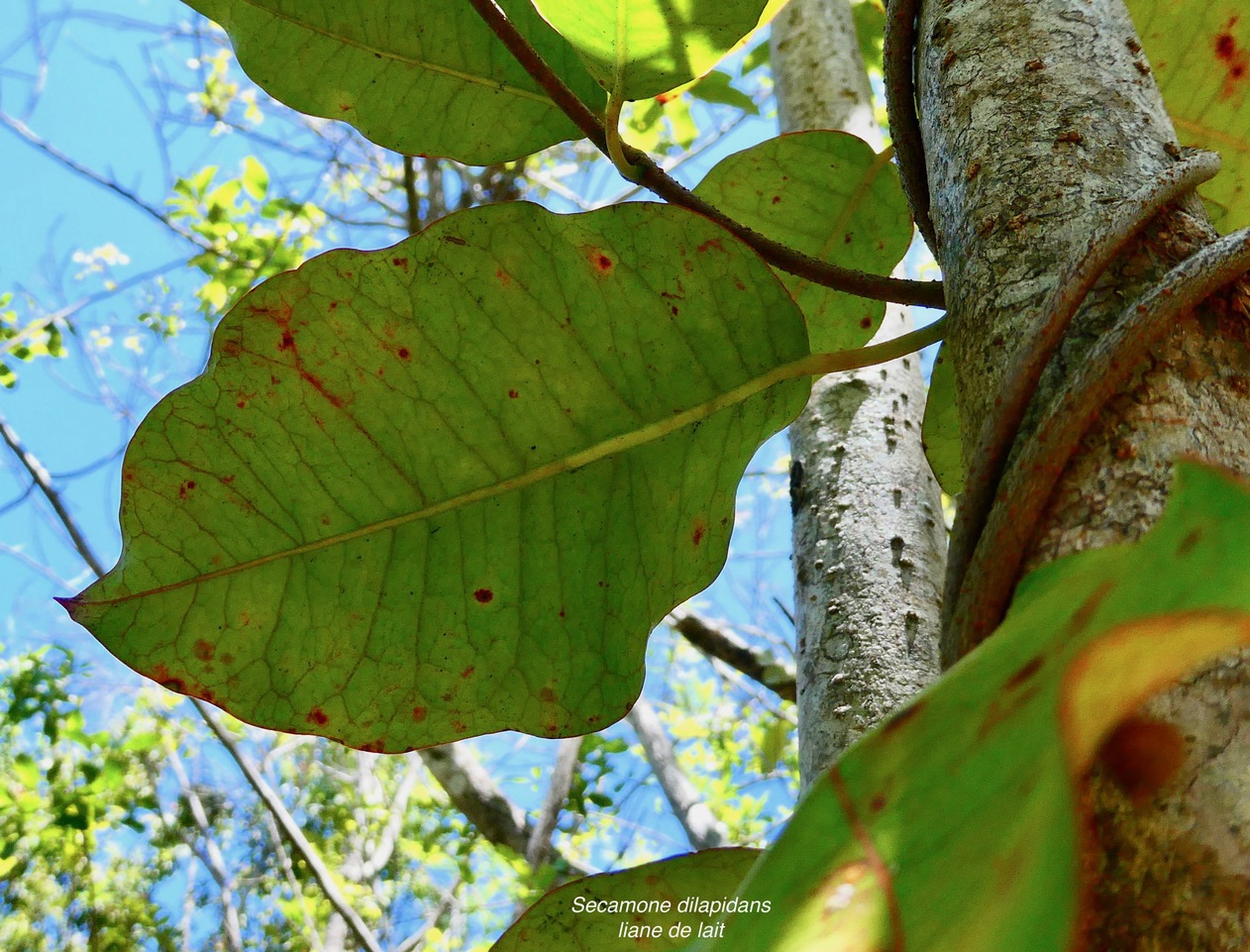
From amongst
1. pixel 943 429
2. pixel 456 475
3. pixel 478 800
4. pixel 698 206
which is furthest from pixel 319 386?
pixel 478 800

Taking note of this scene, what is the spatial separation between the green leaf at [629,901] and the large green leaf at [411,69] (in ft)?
1.59

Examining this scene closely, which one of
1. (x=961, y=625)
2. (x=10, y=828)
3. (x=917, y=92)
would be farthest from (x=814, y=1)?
(x=10, y=828)

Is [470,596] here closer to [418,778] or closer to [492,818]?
[492,818]

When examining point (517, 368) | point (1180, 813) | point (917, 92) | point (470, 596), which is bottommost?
point (1180, 813)

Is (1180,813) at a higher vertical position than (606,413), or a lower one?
lower

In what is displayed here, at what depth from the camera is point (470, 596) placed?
574mm

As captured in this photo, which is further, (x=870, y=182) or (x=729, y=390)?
(x=870, y=182)

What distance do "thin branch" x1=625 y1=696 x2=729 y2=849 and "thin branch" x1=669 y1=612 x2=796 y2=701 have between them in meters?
0.20

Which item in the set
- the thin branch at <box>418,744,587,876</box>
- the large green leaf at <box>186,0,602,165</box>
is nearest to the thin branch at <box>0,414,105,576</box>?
the thin branch at <box>418,744,587,876</box>

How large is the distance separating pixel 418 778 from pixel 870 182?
15.8 ft

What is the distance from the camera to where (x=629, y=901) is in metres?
0.59

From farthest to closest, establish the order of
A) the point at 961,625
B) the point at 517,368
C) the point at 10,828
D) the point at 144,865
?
the point at 144,865, the point at 10,828, the point at 517,368, the point at 961,625

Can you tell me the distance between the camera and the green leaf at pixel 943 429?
741mm

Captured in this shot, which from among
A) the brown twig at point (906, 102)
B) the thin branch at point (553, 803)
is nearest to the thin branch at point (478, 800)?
the thin branch at point (553, 803)
